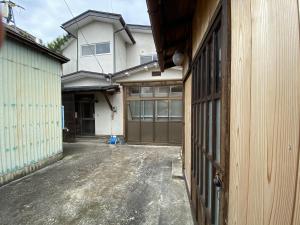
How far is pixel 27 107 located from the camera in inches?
184

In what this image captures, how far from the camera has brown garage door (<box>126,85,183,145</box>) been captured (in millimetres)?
7812

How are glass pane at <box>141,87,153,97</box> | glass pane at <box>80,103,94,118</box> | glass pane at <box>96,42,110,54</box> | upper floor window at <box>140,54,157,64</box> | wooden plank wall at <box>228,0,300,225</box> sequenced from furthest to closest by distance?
upper floor window at <box>140,54,157,64</box> → glass pane at <box>96,42,110,54</box> → glass pane at <box>80,103,94,118</box> → glass pane at <box>141,87,153,97</box> → wooden plank wall at <box>228,0,300,225</box>

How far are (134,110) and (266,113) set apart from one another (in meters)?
7.78

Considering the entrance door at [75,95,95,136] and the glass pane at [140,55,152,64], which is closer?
the entrance door at [75,95,95,136]

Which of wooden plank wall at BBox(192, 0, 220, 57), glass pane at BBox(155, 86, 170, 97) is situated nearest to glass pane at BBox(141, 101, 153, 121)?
glass pane at BBox(155, 86, 170, 97)

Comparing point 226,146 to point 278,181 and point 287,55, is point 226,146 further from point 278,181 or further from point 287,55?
point 287,55

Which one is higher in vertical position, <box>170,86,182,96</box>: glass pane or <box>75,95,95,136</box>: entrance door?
<box>170,86,182,96</box>: glass pane

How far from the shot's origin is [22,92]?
14.9ft

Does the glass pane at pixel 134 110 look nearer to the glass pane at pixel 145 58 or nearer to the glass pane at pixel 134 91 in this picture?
the glass pane at pixel 134 91

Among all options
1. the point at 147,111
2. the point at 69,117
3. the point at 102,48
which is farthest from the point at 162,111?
the point at 102,48

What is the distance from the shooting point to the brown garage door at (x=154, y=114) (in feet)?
25.6

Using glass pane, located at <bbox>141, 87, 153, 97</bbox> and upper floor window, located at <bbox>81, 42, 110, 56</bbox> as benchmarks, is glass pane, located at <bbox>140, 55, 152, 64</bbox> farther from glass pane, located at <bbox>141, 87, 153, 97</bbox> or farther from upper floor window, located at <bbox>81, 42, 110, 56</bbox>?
glass pane, located at <bbox>141, 87, 153, 97</bbox>

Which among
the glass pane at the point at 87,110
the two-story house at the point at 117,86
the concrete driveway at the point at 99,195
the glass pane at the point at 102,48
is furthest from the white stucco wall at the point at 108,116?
the concrete driveway at the point at 99,195

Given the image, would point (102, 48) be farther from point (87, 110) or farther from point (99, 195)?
point (99, 195)
